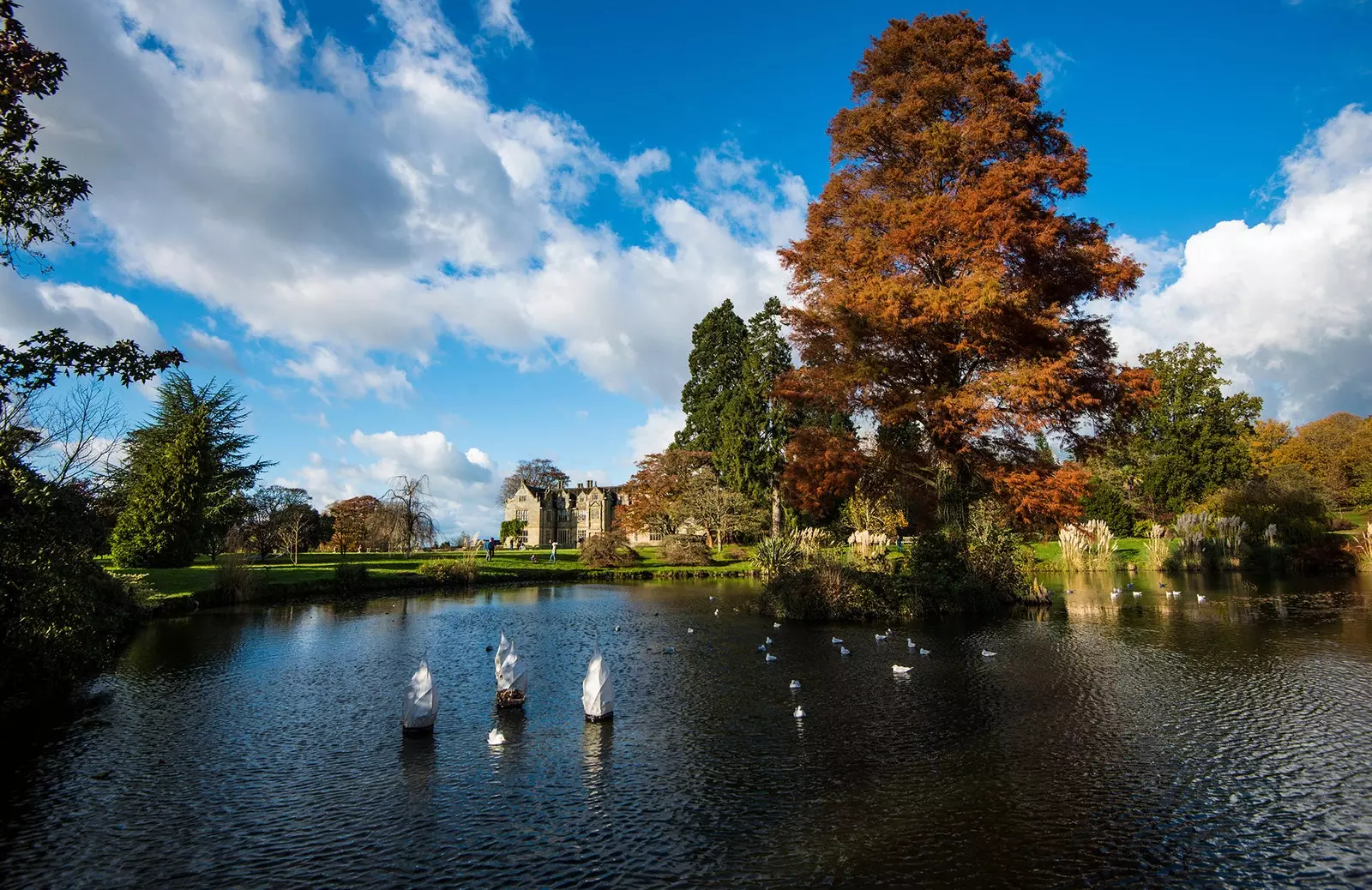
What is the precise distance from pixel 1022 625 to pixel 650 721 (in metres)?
12.3

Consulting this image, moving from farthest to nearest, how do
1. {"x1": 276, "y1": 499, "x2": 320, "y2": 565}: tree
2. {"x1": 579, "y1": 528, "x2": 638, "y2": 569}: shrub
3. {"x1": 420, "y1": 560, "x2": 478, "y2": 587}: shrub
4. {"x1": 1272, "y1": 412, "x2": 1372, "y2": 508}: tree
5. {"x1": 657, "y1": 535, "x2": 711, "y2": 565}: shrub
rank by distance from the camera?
{"x1": 1272, "y1": 412, "x2": 1372, "y2": 508}: tree < {"x1": 276, "y1": 499, "x2": 320, "y2": 565}: tree < {"x1": 657, "y1": 535, "x2": 711, "y2": 565}: shrub < {"x1": 579, "y1": 528, "x2": 638, "y2": 569}: shrub < {"x1": 420, "y1": 560, "x2": 478, "y2": 587}: shrub

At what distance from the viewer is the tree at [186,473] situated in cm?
2962

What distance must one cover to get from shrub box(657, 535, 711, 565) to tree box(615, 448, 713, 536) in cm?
488

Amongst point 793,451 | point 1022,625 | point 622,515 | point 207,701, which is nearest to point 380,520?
point 622,515

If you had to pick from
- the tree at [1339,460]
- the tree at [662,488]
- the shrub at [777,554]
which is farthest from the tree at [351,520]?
the tree at [1339,460]

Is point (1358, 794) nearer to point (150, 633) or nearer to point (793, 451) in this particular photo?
point (793, 451)

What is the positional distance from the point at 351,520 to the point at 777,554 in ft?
148

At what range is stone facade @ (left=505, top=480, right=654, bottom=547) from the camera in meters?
87.6

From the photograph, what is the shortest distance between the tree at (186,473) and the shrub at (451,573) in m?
10.1

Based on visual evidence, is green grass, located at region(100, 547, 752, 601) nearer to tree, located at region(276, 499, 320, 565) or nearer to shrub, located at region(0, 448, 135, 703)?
tree, located at region(276, 499, 320, 565)

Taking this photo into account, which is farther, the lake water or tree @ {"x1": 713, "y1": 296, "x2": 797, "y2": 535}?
tree @ {"x1": 713, "y1": 296, "x2": 797, "y2": 535}

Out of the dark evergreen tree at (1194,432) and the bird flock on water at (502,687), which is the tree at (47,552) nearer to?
the bird flock on water at (502,687)

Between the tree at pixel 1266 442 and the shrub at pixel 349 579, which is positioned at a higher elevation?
the tree at pixel 1266 442

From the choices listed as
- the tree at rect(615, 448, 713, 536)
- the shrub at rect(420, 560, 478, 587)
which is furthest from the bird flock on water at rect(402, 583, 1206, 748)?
the tree at rect(615, 448, 713, 536)
